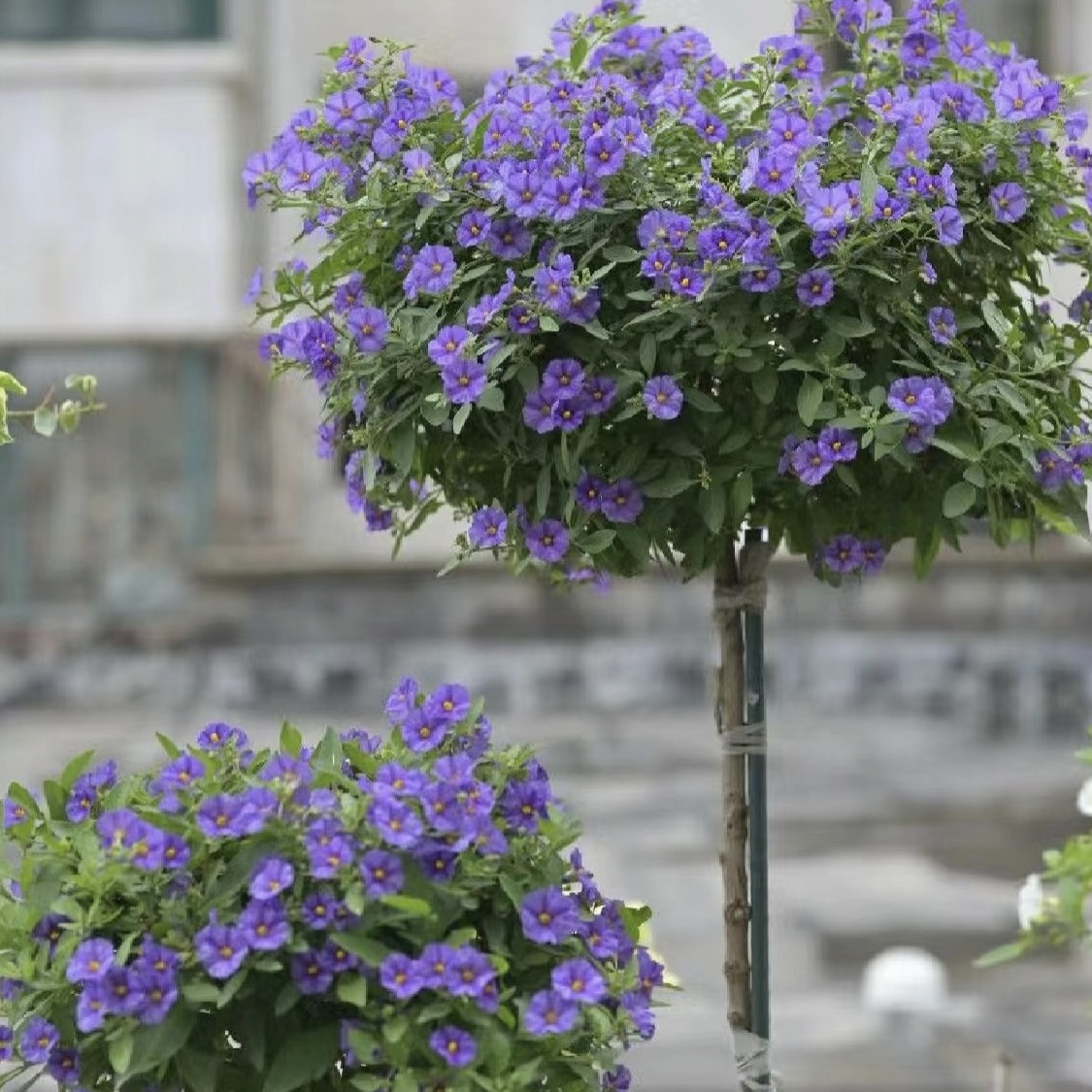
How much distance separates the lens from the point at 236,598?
22.1 feet

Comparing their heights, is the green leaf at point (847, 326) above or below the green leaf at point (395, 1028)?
above

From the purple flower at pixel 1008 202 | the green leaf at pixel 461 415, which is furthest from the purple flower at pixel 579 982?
the purple flower at pixel 1008 202

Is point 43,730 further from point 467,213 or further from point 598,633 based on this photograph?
point 467,213

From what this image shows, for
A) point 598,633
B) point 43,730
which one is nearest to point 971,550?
point 598,633

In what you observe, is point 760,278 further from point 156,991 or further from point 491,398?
point 156,991

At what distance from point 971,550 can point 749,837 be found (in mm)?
5372

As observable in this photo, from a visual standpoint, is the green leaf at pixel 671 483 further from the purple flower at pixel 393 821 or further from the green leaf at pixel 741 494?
the purple flower at pixel 393 821

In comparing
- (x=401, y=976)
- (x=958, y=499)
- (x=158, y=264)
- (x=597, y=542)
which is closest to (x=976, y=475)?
(x=958, y=499)

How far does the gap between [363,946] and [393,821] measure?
0.07 meters

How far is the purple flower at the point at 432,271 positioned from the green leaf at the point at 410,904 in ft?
1.18

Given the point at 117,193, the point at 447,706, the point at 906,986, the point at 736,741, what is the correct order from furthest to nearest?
the point at 117,193 → the point at 906,986 → the point at 736,741 → the point at 447,706

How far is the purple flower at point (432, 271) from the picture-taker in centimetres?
120

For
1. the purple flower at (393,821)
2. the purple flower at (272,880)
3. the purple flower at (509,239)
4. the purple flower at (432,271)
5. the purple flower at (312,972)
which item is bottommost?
the purple flower at (312,972)

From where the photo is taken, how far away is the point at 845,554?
131 centimetres
